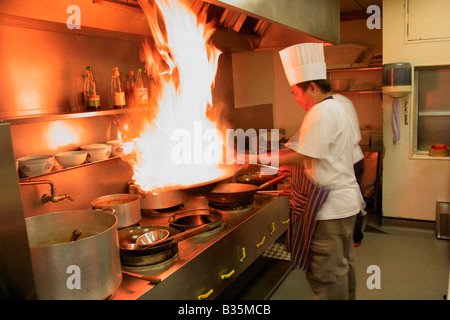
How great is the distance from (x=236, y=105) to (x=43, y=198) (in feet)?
7.91

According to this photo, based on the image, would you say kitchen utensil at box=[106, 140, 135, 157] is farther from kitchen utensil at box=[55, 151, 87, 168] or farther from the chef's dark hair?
the chef's dark hair

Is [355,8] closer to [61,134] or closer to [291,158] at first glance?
[291,158]

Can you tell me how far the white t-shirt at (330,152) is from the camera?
76.6 inches

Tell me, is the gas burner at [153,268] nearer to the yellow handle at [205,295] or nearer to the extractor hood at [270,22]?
the yellow handle at [205,295]

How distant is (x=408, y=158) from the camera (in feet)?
13.2

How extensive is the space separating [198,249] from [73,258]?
2.25ft

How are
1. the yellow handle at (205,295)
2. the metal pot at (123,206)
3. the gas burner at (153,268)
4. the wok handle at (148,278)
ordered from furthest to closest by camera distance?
the metal pot at (123,206) < the yellow handle at (205,295) < the gas burner at (153,268) < the wok handle at (148,278)

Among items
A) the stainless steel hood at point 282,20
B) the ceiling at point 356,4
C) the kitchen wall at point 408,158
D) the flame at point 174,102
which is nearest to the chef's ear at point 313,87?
the stainless steel hood at point 282,20

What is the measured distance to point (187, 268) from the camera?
160 cm

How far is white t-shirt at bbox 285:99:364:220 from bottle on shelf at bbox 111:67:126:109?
38.0 inches

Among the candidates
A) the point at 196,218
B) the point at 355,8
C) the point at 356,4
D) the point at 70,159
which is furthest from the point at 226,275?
the point at 355,8

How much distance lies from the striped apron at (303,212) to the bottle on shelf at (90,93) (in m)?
1.11

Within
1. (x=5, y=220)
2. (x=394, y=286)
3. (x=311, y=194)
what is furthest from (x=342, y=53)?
(x=5, y=220)

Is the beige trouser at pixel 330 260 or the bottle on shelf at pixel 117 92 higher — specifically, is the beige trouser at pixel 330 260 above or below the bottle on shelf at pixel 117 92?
below
